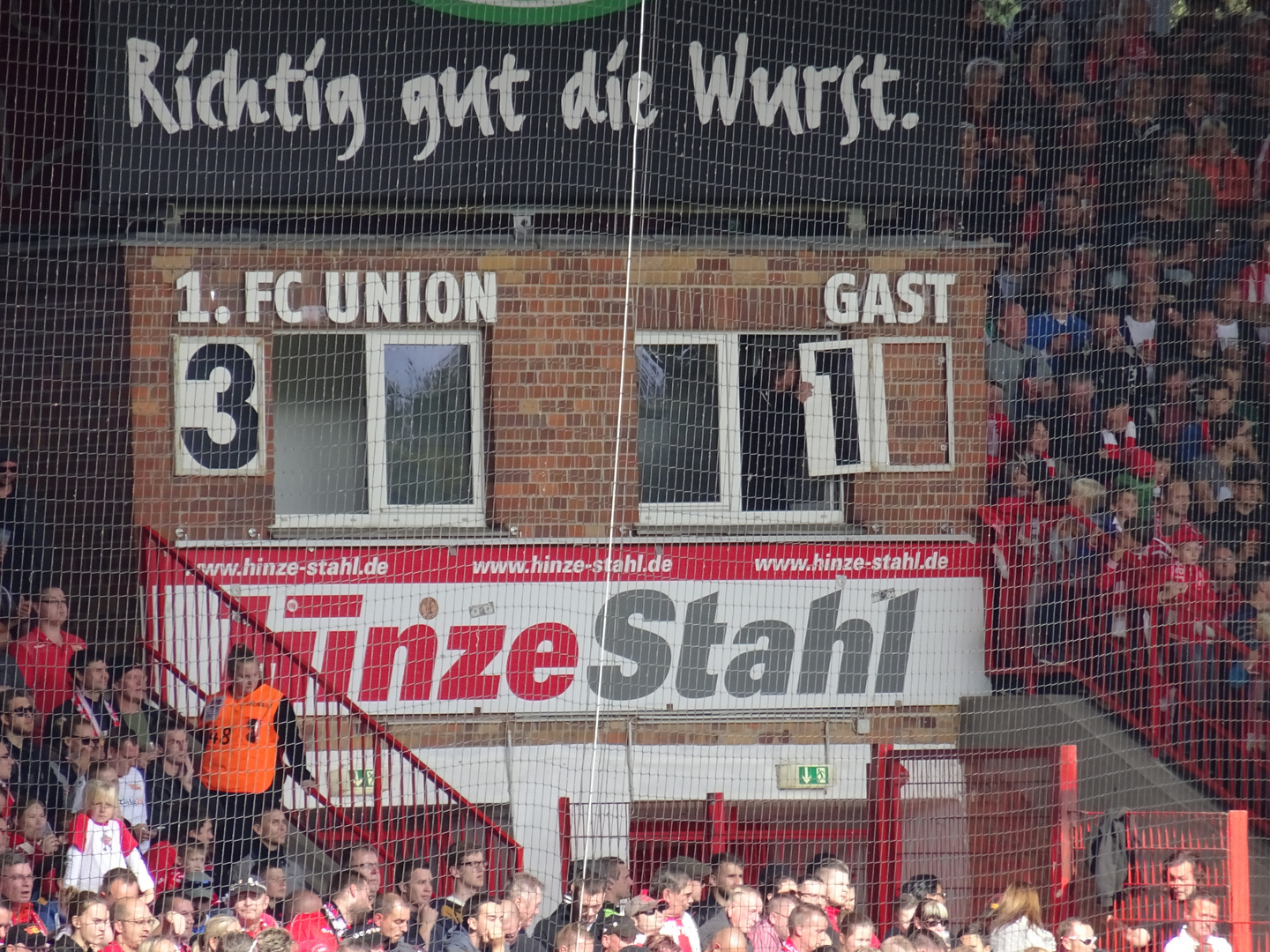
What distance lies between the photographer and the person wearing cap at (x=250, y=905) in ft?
23.3

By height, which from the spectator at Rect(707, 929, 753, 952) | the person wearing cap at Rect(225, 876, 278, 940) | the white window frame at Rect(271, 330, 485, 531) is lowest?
the spectator at Rect(707, 929, 753, 952)

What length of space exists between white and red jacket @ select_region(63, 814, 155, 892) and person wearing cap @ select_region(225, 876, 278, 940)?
49 centimetres

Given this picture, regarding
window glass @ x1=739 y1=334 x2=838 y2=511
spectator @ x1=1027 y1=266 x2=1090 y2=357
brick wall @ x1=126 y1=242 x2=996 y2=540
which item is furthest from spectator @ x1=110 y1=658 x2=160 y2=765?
spectator @ x1=1027 y1=266 x2=1090 y2=357

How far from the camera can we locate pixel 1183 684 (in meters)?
9.24

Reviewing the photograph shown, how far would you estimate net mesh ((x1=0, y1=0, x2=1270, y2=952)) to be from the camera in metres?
9.34

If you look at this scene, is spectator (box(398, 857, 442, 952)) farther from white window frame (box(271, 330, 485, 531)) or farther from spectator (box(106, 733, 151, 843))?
white window frame (box(271, 330, 485, 531))

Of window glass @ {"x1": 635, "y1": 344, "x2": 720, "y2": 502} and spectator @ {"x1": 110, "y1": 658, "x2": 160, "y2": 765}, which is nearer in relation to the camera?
spectator @ {"x1": 110, "y1": 658, "x2": 160, "y2": 765}

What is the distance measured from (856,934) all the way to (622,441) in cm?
295

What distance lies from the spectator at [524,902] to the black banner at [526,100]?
141 inches

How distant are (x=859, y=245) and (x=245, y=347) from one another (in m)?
3.15

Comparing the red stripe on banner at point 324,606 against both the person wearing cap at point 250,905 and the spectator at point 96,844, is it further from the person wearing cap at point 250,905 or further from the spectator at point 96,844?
the person wearing cap at point 250,905

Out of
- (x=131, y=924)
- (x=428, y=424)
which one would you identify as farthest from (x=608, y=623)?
(x=131, y=924)

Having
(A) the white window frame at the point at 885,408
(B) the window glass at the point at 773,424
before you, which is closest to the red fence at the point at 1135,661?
(A) the white window frame at the point at 885,408

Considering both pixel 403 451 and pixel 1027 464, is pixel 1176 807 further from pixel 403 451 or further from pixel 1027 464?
pixel 403 451
